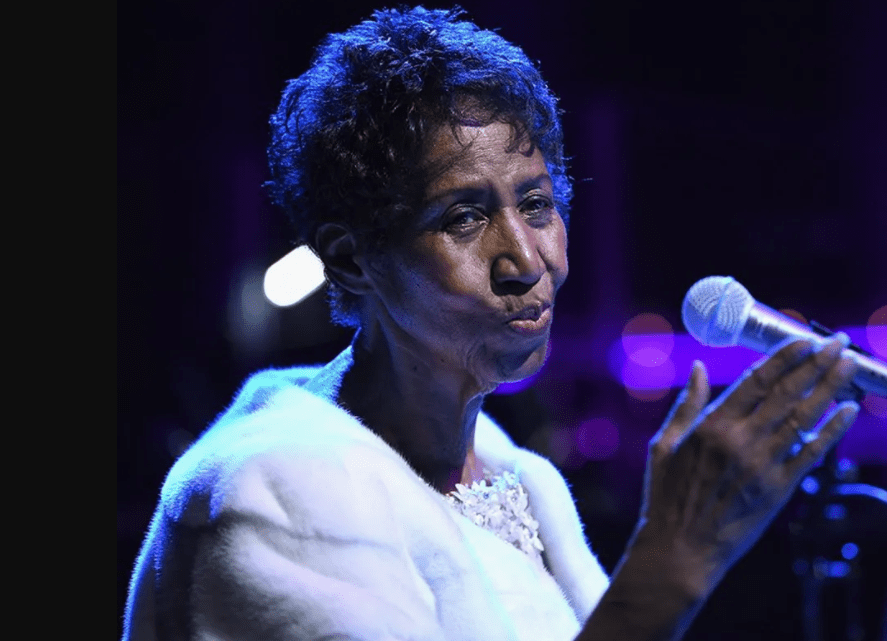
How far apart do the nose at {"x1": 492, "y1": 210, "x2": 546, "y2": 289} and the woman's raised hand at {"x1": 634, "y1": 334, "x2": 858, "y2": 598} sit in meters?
0.45

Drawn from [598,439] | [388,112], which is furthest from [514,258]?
[598,439]

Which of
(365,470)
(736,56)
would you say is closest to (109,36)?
(365,470)

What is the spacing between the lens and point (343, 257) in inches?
66.3

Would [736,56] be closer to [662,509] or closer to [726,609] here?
[726,609]

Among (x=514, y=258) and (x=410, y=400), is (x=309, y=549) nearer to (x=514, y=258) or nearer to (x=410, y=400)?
(x=410, y=400)

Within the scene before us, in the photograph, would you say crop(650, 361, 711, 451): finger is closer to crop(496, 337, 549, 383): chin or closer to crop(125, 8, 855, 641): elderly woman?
crop(125, 8, 855, 641): elderly woman

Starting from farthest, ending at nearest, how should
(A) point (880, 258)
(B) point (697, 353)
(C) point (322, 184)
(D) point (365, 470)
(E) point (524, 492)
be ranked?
(B) point (697, 353) → (A) point (880, 258) → (E) point (524, 492) → (C) point (322, 184) → (D) point (365, 470)

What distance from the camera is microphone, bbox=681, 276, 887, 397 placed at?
1.11 meters

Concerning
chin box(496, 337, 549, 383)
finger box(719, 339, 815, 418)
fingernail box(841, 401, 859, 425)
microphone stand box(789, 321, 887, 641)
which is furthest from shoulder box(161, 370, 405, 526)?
microphone stand box(789, 321, 887, 641)

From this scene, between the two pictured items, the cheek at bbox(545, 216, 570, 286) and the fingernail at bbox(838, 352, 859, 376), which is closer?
the fingernail at bbox(838, 352, 859, 376)

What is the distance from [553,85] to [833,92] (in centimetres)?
212

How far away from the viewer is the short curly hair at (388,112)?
1.57 meters

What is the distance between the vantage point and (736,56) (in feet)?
19.1

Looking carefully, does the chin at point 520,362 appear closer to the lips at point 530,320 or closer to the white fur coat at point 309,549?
the lips at point 530,320
